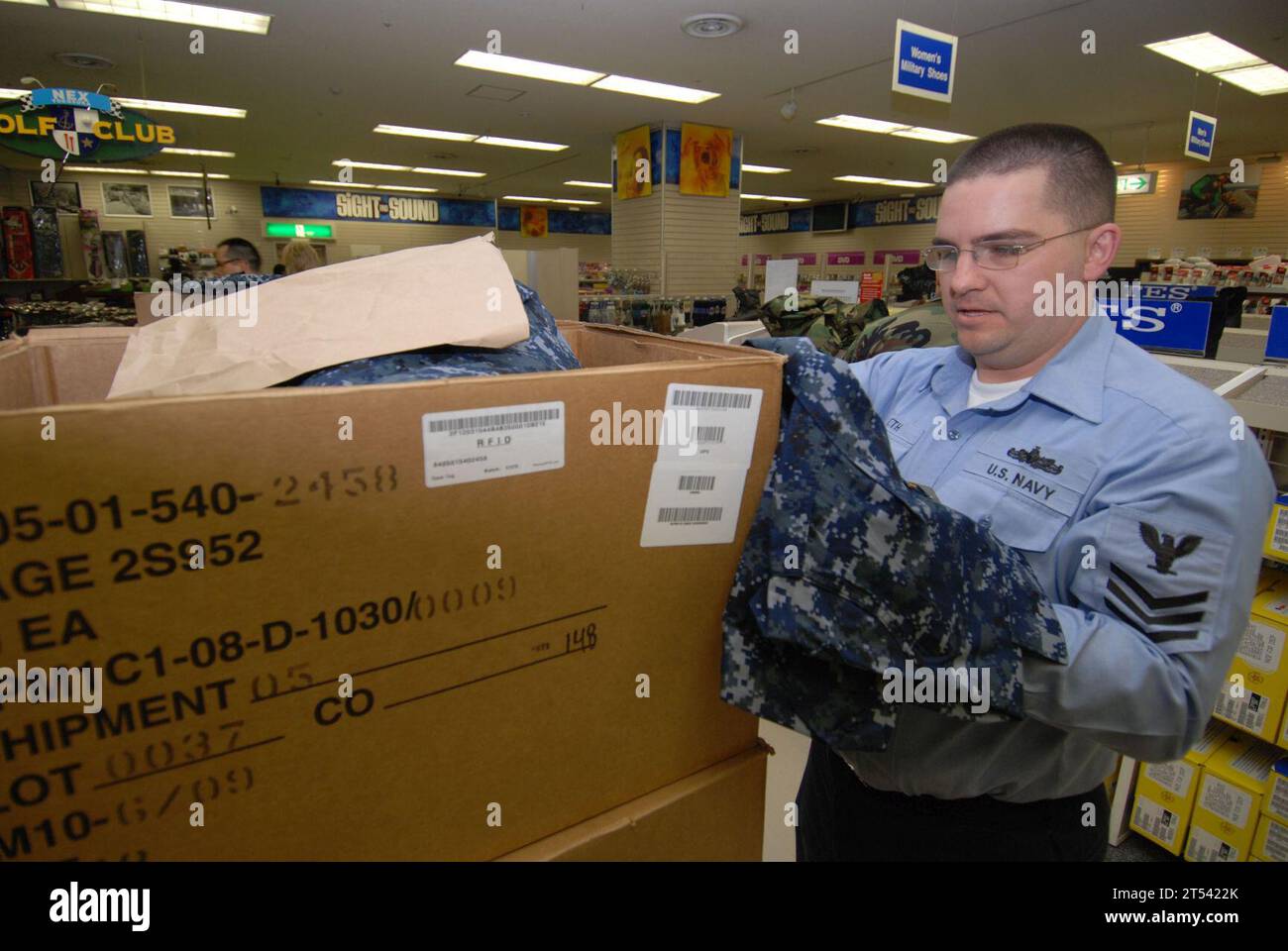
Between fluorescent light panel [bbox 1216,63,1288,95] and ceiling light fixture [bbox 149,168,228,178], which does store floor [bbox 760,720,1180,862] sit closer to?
fluorescent light panel [bbox 1216,63,1288,95]

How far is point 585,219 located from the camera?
20672 mm

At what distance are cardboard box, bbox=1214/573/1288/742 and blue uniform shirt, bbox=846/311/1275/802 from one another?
1.52 meters

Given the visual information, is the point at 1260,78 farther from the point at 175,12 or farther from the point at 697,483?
the point at 175,12

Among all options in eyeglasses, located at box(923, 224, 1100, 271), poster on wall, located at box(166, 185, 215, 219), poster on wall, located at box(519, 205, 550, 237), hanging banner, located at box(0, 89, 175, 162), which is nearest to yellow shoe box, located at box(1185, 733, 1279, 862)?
eyeglasses, located at box(923, 224, 1100, 271)

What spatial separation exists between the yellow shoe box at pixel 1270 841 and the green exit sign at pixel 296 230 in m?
18.0

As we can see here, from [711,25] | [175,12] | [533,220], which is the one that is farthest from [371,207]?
[711,25]

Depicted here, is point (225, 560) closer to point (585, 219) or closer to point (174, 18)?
point (174, 18)

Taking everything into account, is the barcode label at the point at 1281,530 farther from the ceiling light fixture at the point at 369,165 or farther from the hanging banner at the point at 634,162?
the ceiling light fixture at the point at 369,165

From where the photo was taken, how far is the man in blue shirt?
92cm

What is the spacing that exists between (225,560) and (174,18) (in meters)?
7.01

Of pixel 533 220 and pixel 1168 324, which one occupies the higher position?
pixel 533 220

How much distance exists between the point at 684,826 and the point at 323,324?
75 centimetres

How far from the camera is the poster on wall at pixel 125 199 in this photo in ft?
46.0

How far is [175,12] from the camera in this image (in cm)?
541
